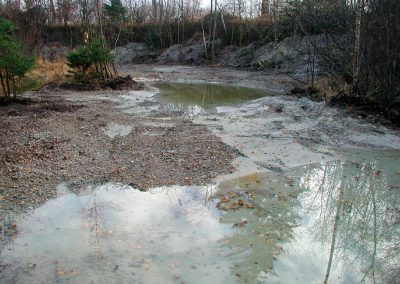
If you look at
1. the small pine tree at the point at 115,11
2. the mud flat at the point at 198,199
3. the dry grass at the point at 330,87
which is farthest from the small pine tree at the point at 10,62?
the small pine tree at the point at 115,11

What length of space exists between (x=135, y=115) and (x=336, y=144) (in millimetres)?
4587

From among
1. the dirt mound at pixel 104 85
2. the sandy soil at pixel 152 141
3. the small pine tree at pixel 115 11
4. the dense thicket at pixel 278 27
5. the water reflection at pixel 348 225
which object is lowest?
the water reflection at pixel 348 225

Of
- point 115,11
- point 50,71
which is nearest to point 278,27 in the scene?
point 50,71

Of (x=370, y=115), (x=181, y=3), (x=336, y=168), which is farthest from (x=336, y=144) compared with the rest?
(x=181, y=3)

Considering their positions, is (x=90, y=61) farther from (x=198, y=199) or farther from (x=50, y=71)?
(x=198, y=199)

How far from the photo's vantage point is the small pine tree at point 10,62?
920 centimetres

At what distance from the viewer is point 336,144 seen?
23.9 feet

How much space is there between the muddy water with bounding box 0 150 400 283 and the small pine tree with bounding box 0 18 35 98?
559cm

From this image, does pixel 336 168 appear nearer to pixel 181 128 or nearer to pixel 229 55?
pixel 181 128

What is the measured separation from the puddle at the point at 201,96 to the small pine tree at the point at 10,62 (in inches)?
143

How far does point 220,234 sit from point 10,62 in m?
7.44

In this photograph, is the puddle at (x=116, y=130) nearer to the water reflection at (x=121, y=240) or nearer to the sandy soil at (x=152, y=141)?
the sandy soil at (x=152, y=141)

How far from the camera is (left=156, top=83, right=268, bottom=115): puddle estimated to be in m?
11.2

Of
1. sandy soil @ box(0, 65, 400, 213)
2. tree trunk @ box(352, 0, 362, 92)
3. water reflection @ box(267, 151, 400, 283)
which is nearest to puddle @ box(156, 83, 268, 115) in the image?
sandy soil @ box(0, 65, 400, 213)
